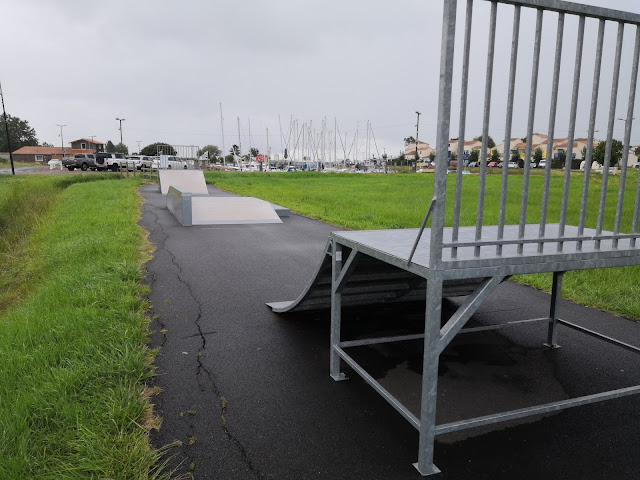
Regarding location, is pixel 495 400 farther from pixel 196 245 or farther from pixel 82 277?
pixel 196 245

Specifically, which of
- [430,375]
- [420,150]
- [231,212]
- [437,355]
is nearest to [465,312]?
[437,355]

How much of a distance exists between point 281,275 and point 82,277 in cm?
266

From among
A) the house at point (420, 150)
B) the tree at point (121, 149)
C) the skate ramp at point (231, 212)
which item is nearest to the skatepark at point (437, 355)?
the skate ramp at point (231, 212)

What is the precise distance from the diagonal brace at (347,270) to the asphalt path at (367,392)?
2.55 feet

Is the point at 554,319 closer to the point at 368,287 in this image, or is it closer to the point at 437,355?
the point at 368,287

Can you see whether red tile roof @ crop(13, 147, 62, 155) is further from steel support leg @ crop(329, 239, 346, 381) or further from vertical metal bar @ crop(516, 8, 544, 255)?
vertical metal bar @ crop(516, 8, 544, 255)

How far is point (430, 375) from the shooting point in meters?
2.59

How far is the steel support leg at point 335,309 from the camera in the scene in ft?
12.0

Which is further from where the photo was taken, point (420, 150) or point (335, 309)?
point (420, 150)

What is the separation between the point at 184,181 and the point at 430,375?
22.0 m

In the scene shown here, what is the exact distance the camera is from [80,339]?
4.26 metres

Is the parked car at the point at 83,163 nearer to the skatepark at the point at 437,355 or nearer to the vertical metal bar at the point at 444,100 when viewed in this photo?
the skatepark at the point at 437,355

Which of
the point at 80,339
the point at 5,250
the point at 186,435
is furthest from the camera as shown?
the point at 5,250

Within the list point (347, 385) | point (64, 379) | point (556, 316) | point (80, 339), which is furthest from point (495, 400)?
point (80, 339)
